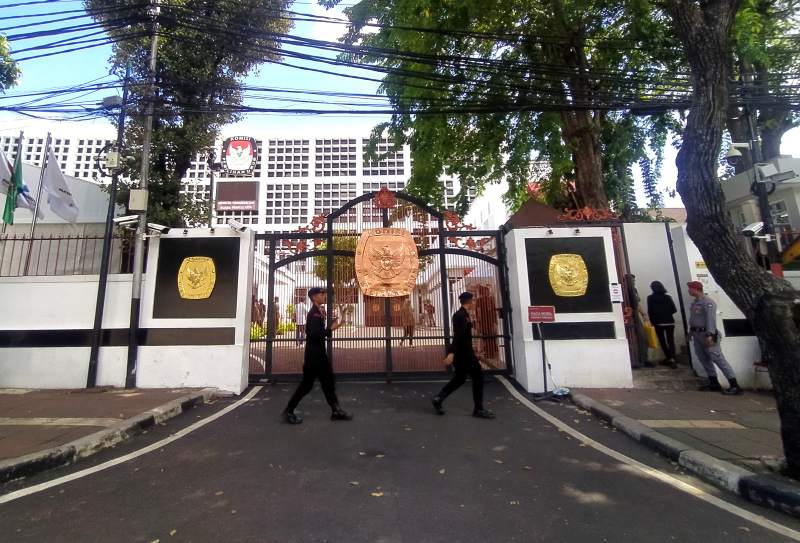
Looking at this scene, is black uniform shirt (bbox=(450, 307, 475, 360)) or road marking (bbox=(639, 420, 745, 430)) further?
black uniform shirt (bbox=(450, 307, 475, 360))

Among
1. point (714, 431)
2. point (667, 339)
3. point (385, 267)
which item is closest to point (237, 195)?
point (385, 267)

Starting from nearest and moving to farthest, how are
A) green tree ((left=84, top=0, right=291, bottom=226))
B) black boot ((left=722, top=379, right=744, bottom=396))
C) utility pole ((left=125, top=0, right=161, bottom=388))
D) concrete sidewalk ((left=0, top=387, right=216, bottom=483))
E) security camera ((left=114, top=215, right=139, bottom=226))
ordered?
concrete sidewalk ((left=0, top=387, right=216, bottom=483)), black boot ((left=722, top=379, right=744, bottom=396)), utility pole ((left=125, top=0, right=161, bottom=388)), security camera ((left=114, top=215, right=139, bottom=226)), green tree ((left=84, top=0, right=291, bottom=226))

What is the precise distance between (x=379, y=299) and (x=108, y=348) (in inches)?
195

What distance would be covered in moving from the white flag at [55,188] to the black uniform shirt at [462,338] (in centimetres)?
908

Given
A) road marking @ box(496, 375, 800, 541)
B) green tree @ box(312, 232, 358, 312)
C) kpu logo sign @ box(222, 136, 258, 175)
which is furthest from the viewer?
kpu logo sign @ box(222, 136, 258, 175)

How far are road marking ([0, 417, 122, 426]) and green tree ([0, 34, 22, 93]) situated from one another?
5.91 metres

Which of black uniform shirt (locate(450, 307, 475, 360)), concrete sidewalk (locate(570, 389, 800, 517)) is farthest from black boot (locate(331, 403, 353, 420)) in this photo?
concrete sidewalk (locate(570, 389, 800, 517))

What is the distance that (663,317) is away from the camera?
24.7 ft

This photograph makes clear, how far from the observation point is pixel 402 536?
2.67 metres

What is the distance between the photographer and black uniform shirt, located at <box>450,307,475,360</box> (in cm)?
564

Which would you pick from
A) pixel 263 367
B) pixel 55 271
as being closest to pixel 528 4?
pixel 263 367

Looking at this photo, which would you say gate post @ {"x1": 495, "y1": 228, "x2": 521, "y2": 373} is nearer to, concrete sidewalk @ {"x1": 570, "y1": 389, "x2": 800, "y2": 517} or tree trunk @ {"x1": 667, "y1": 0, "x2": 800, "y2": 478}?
concrete sidewalk @ {"x1": 570, "y1": 389, "x2": 800, "y2": 517}

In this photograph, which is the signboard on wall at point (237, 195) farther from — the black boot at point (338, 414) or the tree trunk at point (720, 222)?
the tree trunk at point (720, 222)

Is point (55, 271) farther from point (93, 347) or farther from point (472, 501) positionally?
point (472, 501)
